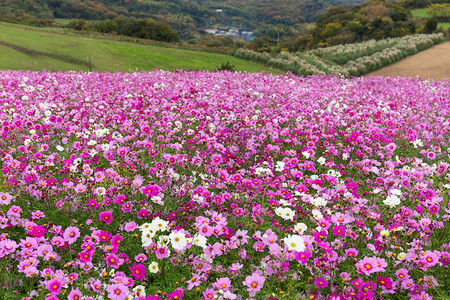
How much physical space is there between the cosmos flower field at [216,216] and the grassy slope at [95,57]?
14859mm

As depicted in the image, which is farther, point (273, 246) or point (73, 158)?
point (73, 158)

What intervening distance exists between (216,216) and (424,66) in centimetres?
2452

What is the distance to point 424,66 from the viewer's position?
21891 mm

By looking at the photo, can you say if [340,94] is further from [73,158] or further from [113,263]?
[113,263]

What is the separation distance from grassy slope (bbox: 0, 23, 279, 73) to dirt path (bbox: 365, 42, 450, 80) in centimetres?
841

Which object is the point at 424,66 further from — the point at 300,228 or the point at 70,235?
the point at 70,235

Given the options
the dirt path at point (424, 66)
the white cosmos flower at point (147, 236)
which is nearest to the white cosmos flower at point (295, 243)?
the white cosmos flower at point (147, 236)

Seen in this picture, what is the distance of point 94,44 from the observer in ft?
87.6

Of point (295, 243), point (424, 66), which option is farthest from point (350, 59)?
point (295, 243)

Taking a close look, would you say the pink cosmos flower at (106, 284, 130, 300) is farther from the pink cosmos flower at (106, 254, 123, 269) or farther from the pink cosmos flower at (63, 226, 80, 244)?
the pink cosmos flower at (63, 226, 80, 244)

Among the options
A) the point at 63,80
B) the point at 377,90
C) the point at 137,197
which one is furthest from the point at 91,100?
the point at 377,90

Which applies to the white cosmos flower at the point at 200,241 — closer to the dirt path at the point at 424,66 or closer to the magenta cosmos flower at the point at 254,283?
the magenta cosmos flower at the point at 254,283

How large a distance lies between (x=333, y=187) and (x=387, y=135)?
3.33m

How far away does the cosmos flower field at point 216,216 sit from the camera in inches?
99.8
